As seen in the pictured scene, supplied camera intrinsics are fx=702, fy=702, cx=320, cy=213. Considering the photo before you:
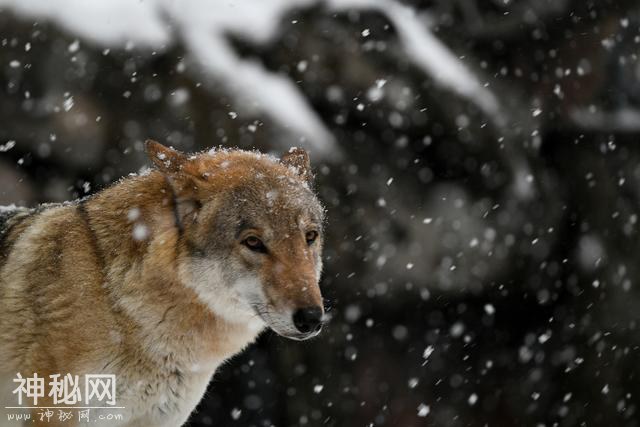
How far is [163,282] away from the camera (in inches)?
131

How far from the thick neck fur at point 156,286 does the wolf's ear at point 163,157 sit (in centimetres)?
10

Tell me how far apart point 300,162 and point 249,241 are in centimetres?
78

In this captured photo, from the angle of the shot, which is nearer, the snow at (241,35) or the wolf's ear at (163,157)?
the wolf's ear at (163,157)

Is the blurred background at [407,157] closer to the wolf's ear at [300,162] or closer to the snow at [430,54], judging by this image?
the snow at [430,54]

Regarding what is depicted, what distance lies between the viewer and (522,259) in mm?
8109

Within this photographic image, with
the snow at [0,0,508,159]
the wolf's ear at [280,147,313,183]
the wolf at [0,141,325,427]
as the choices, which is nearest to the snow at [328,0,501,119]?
the snow at [0,0,508,159]

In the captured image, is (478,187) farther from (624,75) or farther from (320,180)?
(624,75)

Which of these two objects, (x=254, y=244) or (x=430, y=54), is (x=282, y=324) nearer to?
(x=254, y=244)

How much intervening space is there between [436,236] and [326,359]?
5.98 ft

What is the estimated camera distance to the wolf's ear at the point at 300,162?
3795 millimetres

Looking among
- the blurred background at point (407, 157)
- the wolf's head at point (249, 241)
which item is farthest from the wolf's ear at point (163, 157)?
the blurred background at point (407, 157)

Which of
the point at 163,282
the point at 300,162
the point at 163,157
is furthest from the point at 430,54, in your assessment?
the point at 163,282

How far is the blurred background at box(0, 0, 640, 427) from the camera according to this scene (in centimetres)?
677

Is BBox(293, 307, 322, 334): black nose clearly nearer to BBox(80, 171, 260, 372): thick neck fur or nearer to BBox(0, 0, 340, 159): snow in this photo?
BBox(80, 171, 260, 372): thick neck fur
